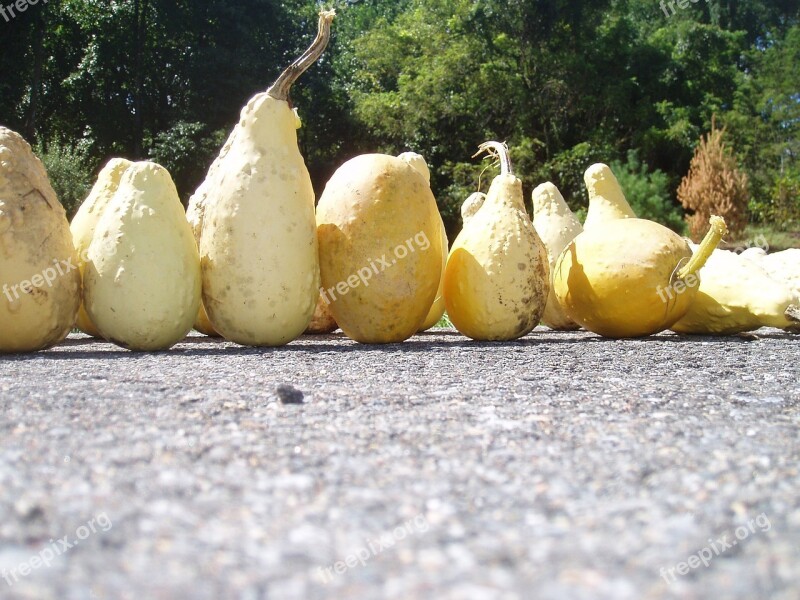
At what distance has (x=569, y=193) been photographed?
1588 centimetres

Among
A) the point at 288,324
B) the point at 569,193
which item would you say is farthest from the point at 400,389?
the point at 569,193

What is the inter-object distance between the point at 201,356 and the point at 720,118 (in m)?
16.8

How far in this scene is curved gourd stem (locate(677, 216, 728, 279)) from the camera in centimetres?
313

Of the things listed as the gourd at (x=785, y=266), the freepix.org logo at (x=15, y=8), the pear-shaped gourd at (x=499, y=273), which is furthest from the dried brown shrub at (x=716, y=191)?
the freepix.org logo at (x=15, y=8)

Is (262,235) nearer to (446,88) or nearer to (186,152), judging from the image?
(186,152)

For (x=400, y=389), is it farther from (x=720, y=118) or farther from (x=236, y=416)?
(x=720, y=118)

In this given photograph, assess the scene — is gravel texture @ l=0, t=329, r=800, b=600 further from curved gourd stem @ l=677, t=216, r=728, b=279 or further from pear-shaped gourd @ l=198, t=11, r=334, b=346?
curved gourd stem @ l=677, t=216, r=728, b=279

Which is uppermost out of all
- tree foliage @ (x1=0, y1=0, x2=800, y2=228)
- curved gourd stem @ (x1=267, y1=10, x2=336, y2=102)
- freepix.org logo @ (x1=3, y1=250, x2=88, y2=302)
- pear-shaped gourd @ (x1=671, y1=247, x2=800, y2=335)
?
tree foliage @ (x1=0, y1=0, x2=800, y2=228)

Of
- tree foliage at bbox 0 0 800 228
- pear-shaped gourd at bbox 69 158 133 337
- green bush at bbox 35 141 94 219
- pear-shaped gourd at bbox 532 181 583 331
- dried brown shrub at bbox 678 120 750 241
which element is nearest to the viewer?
pear-shaped gourd at bbox 69 158 133 337

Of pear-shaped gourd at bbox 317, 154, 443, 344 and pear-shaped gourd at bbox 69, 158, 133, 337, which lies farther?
pear-shaped gourd at bbox 69, 158, 133, 337

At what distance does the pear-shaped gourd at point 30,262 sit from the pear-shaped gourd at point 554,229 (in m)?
2.46

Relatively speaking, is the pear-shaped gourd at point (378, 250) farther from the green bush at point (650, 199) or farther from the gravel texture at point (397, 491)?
the green bush at point (650, 199)

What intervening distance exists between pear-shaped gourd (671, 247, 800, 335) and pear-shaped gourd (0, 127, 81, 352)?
2.94 metres

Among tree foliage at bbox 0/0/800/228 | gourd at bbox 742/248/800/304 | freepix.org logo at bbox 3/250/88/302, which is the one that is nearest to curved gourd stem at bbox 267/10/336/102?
freepix.org logo at bbox 3/250/88/302
